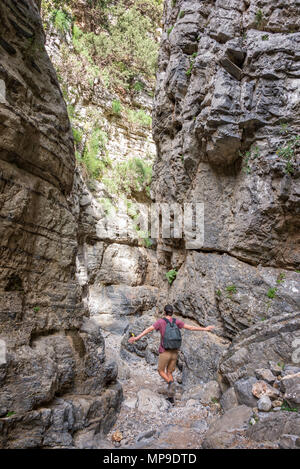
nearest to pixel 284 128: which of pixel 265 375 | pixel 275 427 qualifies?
pixel 265 375

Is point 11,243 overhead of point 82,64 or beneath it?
beneath

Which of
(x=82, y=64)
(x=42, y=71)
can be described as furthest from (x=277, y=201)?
(x=82, y=64)

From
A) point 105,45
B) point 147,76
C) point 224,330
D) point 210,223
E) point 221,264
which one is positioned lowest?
point 224,330

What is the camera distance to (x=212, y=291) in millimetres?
7297

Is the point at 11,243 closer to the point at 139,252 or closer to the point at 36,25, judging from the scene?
the point at 36,25

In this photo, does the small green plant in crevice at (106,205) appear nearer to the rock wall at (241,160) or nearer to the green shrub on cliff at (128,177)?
the green shrub on cliff at (128,177)

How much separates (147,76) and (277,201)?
1698 cm

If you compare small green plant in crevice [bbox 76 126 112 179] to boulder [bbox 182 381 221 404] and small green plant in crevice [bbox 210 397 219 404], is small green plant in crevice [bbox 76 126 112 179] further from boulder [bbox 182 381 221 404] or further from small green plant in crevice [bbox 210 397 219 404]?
small green plant in crevice [bbox 210 397 219 404]

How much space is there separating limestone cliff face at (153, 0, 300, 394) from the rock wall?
0.03m

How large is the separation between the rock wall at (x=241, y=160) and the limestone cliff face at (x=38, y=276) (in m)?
2.50

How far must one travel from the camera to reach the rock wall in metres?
6.33

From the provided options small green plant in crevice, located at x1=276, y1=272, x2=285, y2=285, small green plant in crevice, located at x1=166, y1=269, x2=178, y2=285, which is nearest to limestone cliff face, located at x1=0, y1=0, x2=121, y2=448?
small green plant in crevice, located at x1=276, y1=272, x2=285, y2=285

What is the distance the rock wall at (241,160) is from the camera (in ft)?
20.8

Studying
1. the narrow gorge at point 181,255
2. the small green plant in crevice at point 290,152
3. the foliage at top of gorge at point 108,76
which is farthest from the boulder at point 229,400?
the foliage at top of gorge at point 108,76
